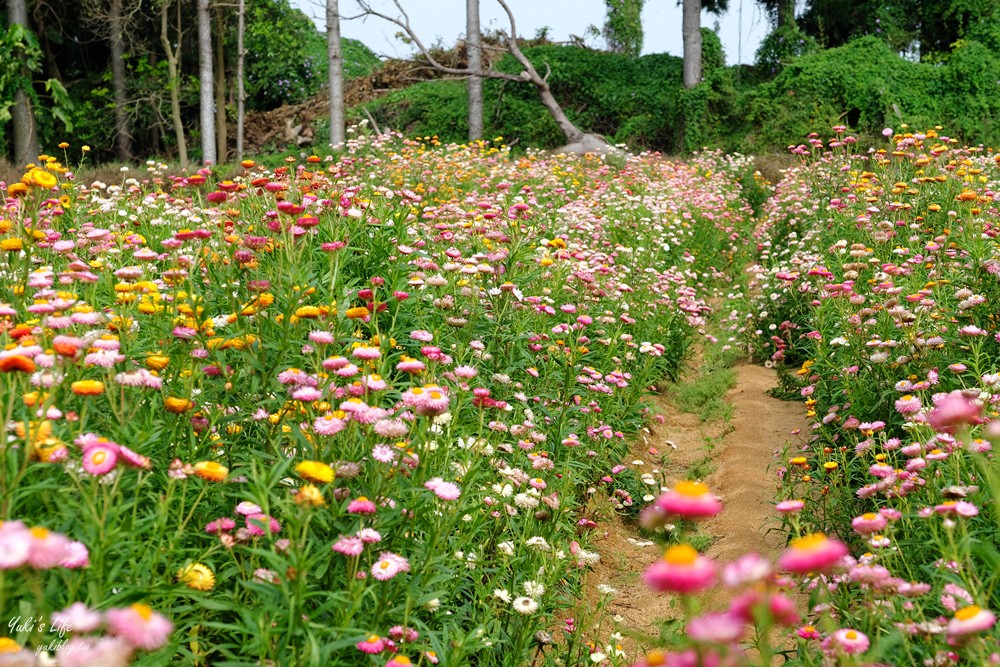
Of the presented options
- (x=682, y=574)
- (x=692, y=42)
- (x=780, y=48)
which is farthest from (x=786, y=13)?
(x=682, y=574)

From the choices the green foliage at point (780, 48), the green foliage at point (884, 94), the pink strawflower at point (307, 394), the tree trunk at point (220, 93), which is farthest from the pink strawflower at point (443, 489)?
the green foliage at point (780, 48)

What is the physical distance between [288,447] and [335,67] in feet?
54.2

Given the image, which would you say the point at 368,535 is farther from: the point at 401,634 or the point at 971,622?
the point at 971,622

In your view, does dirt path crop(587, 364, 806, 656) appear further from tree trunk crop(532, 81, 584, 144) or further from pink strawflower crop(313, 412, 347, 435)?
tree trunk crop(532, 81, 584, 144)

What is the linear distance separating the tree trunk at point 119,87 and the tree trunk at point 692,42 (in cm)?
1338

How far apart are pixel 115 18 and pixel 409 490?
18.9 meters

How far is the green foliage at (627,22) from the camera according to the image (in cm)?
3669

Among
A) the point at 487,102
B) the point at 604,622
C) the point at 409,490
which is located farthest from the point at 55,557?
the point at 487,102

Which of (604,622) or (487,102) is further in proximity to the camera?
(487,102)

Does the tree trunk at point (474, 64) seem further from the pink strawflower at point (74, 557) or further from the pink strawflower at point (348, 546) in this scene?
the pink strawflower at point (74, 557)

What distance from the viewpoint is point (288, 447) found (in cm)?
293

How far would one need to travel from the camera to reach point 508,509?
313 cm

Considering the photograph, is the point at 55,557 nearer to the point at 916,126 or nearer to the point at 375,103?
the point at 916,126

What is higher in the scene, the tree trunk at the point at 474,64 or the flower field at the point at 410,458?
the tree trunk at the point at 474,64
